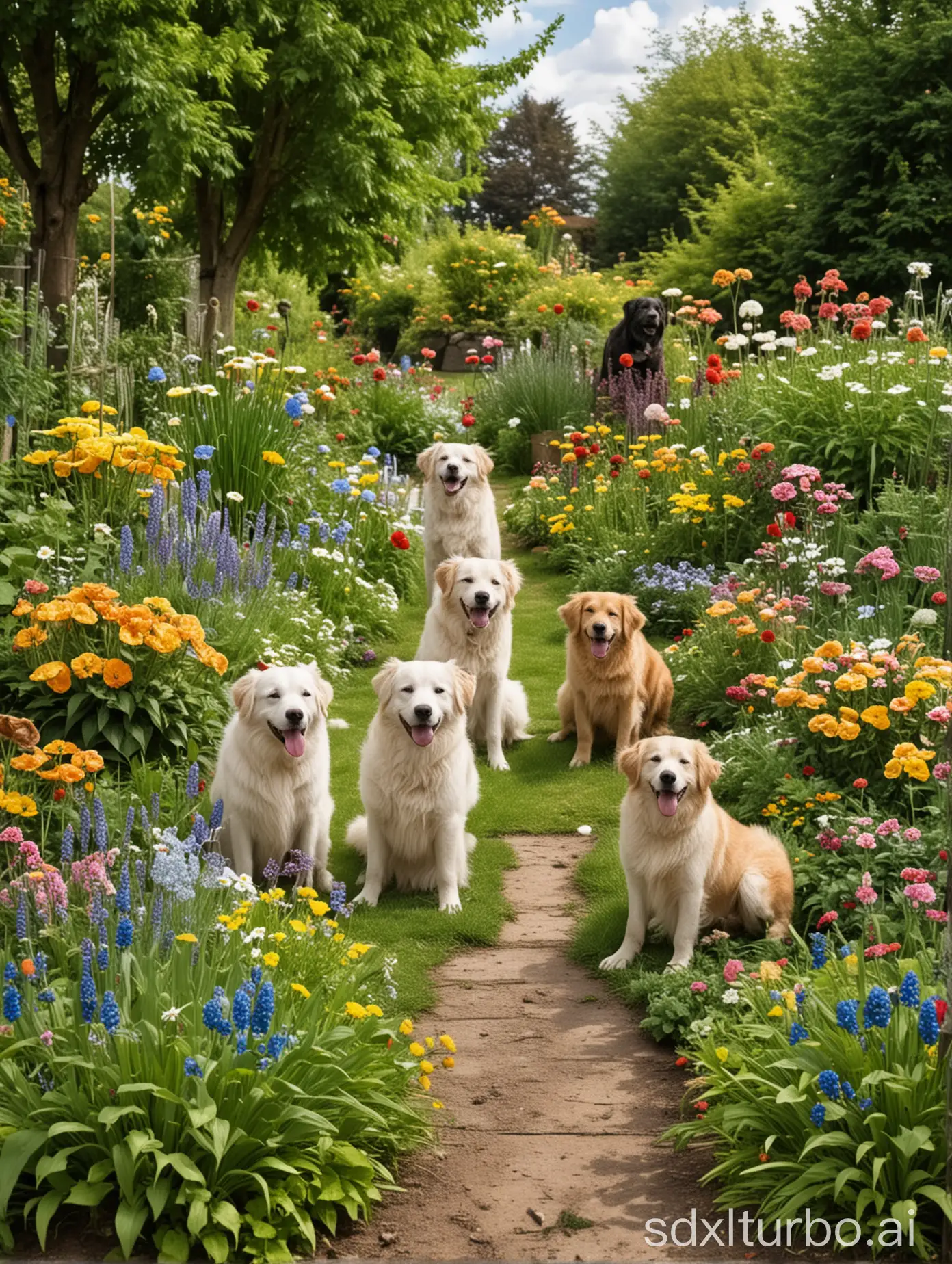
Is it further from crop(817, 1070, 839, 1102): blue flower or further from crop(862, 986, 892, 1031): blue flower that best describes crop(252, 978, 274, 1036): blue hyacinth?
crop(862, 986, 892, 1031): blue flower

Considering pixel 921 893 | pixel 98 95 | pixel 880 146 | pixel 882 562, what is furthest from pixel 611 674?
pixel 880 146

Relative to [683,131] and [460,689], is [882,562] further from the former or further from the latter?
[683,131]

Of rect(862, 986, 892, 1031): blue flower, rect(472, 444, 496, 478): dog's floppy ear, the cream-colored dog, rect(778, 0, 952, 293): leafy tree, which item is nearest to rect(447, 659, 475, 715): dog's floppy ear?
the cream-colored dog

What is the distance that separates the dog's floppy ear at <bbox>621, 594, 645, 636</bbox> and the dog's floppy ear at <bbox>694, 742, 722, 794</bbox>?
7.21 feet

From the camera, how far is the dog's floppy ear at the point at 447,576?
7.50 metres

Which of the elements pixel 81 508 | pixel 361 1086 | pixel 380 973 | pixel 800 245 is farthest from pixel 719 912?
pixel 800 245

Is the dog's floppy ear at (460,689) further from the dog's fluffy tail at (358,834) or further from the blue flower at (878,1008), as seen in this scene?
the blue flower at (878,1008)

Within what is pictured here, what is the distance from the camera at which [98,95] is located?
1248cm

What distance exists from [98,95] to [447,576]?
771 cm

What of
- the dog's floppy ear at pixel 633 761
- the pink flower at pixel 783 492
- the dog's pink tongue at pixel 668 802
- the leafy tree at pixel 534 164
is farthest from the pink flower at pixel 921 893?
the leafy tree at pixel 534 164

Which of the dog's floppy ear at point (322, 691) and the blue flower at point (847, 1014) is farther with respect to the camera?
the dog's floppy ear at point (322, 691)

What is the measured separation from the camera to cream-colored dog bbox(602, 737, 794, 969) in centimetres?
514

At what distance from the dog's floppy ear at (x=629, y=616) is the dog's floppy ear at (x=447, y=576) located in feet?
3.19

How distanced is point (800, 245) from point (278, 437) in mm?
13741
